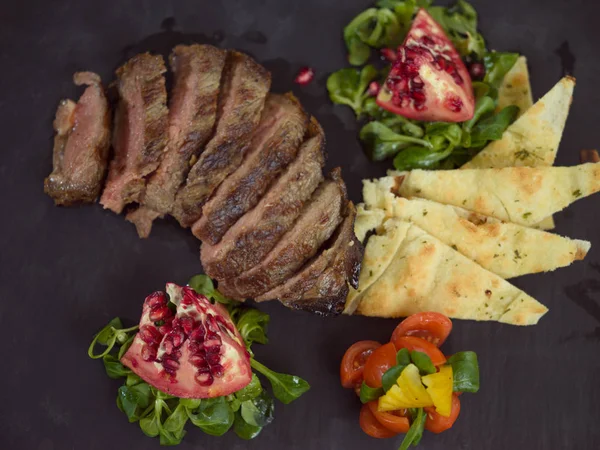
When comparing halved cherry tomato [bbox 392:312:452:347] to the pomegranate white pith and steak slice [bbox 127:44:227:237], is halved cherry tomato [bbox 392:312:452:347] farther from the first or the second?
steak slice [bbox 127:44:227:237]

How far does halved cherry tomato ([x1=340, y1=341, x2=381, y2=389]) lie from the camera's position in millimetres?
4250

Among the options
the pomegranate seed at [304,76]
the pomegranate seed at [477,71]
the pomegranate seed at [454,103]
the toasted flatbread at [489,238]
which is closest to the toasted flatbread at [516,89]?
the pomegranate seed at [477,71]

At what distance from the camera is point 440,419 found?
4.04 m

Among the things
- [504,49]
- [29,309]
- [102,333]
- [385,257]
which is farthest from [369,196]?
[29,309]

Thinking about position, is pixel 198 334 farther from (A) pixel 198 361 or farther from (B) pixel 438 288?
(B) pixel 438 288

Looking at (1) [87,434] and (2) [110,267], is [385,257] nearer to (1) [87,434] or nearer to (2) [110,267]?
(2) [110,267]

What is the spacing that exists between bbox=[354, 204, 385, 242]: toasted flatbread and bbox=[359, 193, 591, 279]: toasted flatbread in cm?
9

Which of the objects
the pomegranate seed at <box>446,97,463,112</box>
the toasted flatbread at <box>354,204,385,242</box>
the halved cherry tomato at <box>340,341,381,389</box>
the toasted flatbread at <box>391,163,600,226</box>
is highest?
the pomegranate seed at <box>446,97,463,112</box>

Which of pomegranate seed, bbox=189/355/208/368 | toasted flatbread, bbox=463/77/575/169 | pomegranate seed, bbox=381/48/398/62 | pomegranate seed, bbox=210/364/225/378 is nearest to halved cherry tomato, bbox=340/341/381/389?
pomegranate seed, bbox=210/364/225/378

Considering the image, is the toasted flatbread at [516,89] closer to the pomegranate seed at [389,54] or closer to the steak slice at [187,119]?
the pomegranate seed at [389,54]

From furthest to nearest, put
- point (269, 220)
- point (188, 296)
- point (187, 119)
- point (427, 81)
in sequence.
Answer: point (427, 81) < point (187, 119) < point (269, 220) < point (188, 296)

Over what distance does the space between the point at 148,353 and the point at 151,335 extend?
11 cm

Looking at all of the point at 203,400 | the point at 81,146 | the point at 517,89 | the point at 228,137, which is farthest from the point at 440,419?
the point at 81,146

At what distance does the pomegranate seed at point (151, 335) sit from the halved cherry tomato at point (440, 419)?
5.70ft
